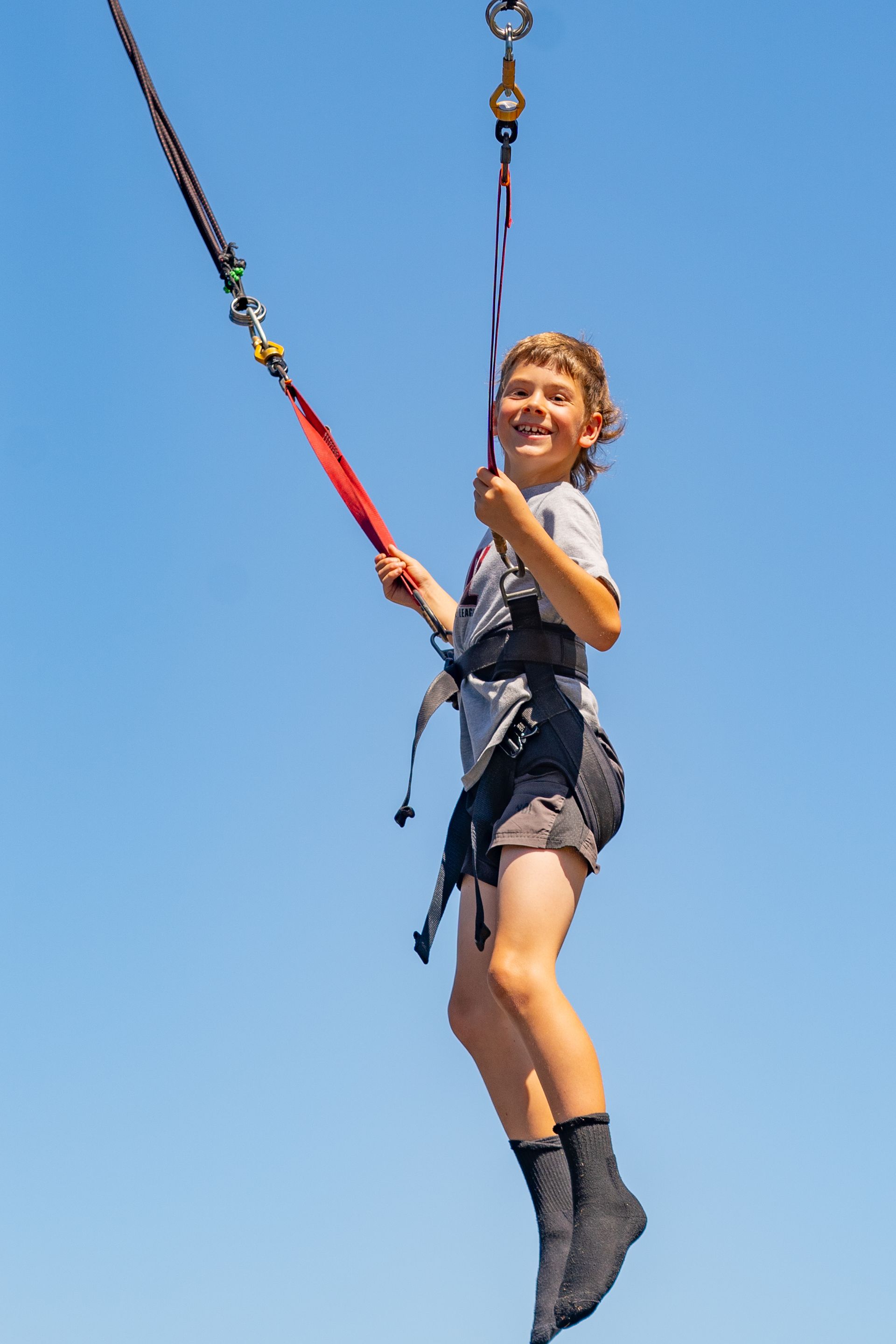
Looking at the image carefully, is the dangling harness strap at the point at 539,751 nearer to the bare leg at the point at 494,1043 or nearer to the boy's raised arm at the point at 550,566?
the bare leg at the point at 494,1043

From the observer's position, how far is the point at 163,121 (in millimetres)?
5383

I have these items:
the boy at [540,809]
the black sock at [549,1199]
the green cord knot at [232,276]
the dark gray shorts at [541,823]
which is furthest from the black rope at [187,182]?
the black sock at [549,1199]

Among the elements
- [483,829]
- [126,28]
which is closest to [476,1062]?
[483,829]

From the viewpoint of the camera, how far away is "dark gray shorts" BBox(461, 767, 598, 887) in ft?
14.4

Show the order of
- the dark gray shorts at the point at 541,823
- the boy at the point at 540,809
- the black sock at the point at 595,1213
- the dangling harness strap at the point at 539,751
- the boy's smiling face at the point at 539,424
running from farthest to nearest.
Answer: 1. the boy's smiling face at the point at 539,424
2. the dangling harness strap at the point at 539,751
3. the dark gray shorts at the point at 541,823
4. the boy at the point at 540,809
5. the black sock at the point at 595,1213

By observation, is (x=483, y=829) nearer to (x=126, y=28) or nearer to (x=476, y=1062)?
(x=476, y=1062)

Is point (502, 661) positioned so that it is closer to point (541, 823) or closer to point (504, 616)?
point (504, 616)

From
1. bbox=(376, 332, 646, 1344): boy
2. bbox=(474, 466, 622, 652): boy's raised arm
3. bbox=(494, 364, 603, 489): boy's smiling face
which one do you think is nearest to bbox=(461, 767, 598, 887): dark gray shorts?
bbox=(376, 332, 646, 1344): boy

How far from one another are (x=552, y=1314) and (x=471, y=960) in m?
1.03

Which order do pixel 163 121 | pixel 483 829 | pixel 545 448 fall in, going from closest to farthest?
pixel 483 829, pixel 545 448, pixel 163 121

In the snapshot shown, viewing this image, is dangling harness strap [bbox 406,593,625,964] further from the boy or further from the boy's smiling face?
the boy's smiling face

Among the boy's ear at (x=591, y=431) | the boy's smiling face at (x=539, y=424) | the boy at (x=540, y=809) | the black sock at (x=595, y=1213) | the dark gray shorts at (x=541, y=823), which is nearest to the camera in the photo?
the black sock at (x=595, y=1213)

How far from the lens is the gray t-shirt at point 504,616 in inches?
179

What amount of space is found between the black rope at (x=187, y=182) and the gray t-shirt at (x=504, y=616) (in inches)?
52.1
